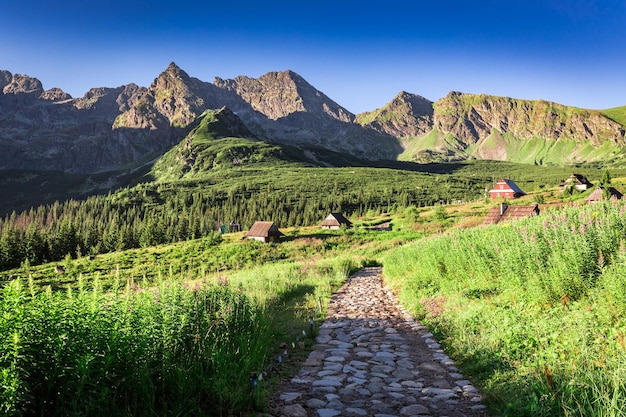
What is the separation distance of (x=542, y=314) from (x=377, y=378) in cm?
381

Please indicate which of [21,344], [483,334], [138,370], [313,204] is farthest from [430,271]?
[313,204]

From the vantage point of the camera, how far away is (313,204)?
610ft

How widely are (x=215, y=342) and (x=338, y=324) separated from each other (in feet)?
17.9

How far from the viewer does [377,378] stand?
22.1ft

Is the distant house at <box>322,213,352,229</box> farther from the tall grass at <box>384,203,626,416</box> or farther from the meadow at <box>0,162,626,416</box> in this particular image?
the tall grass at <box>384,203,626,416</box>

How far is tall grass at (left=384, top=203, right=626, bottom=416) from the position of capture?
4.86 meters

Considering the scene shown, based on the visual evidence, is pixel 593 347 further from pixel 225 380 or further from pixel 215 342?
pixel 215 342

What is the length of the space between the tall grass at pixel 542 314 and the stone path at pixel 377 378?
0.41 m

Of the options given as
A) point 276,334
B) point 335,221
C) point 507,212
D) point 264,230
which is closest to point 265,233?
point 264,230

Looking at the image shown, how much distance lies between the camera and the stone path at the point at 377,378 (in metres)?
5.40

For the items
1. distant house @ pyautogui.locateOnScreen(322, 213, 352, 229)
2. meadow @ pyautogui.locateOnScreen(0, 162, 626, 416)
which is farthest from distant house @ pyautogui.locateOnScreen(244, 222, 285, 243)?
meadow @ pyautogui.locateOnScreen(0, 162, 626, 416)

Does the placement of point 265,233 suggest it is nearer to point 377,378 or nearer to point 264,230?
point 264,230

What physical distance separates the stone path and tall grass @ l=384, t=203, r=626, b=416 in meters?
0.41

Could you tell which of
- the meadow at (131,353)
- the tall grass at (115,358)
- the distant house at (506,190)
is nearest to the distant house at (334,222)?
the distant house at (506,190)
